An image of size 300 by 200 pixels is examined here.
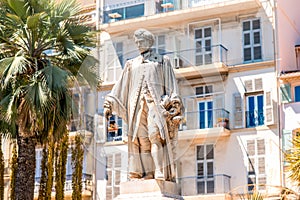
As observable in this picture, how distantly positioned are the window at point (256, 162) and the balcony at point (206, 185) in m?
0.84

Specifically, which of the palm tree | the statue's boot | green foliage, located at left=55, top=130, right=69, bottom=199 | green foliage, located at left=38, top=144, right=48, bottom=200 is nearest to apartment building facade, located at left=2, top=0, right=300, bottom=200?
green foliage, located at left=55, top=130, right=69, bottom=199

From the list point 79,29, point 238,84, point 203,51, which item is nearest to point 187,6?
point 203,51

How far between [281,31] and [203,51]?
2.96 meters

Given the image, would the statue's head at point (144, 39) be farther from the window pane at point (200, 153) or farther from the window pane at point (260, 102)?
the window pane at point (200, 153)

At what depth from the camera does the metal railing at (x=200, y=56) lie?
26531 millimetres

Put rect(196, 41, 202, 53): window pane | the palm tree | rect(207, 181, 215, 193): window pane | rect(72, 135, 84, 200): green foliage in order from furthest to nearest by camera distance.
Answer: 1. rect(196, 41, 202, 53): window pane
2. rect(207, 181, 215, 193): window pane
3. rect(72, 135, 84, 200): green foliage
4. the palm tree

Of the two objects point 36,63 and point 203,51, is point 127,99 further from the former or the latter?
point 203,51

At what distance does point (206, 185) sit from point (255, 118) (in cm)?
296

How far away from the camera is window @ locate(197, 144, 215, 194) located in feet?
84.2

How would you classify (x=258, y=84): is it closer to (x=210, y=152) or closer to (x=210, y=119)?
(x=210, y=119)

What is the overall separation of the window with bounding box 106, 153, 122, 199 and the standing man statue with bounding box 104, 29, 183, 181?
1753 centimetres

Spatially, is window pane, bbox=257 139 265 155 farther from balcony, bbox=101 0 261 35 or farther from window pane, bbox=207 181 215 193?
balcony, bbox=101 0 261 35

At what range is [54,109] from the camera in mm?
18047

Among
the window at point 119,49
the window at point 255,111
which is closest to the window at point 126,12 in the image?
the window at point 119,49
